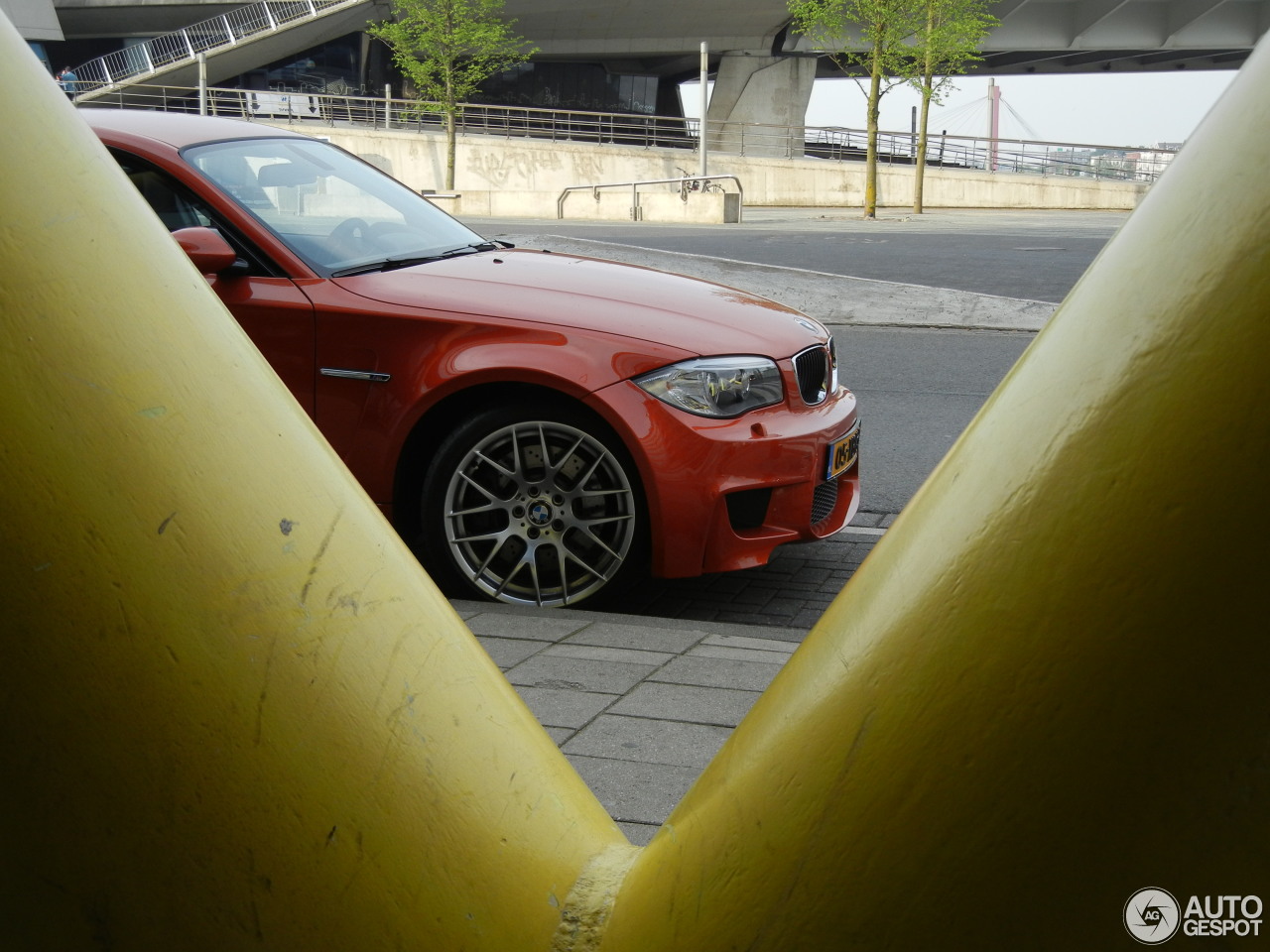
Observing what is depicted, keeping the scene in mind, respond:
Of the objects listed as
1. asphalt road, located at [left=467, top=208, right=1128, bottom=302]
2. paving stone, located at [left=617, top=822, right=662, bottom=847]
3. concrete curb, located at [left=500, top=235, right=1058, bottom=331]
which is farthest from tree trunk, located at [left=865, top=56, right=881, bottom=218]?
paving stone, located at [left=617, top=822, right=662, bottom=847]

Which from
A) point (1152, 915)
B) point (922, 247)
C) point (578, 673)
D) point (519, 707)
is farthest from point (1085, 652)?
point (922, 247)

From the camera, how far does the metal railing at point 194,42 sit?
51.0 metres

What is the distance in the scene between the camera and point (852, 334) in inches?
448

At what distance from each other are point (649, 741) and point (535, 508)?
1.49m

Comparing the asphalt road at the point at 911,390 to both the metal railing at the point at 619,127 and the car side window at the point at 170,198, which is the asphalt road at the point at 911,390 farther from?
the metal railing at the point at 619,127

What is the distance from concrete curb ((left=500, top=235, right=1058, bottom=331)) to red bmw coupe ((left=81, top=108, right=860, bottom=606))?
6.51 meters

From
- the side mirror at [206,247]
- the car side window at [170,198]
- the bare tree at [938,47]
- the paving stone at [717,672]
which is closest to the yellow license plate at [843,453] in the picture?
the paving stone at [717,672]

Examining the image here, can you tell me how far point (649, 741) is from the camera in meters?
3.10

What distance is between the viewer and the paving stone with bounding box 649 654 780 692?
11.7ft

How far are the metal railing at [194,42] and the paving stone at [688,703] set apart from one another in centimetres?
5172

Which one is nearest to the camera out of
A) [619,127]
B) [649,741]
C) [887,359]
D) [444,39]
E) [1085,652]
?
[1085,652]

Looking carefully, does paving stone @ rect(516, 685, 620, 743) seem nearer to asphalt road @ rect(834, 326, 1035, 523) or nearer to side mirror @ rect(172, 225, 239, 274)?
side mirror @ rect(172, 225, 239, 274)

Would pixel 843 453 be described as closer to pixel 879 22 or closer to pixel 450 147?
pixel 879 22

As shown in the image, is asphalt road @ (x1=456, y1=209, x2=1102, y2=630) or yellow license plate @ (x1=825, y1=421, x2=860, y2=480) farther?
asphalt road @ (x1=456, y1=209, x2=1102, y2=630)
